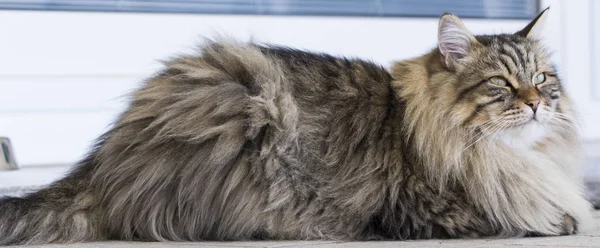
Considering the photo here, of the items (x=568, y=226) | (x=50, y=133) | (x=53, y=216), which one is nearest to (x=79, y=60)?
(x=50, y=133)

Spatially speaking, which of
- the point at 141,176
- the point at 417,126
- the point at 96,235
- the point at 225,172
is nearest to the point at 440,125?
the point at 417,126

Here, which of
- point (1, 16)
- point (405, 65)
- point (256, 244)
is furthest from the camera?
point (1, 16)

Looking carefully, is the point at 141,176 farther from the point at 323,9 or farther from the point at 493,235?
the point at 323,9

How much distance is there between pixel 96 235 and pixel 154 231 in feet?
0.47

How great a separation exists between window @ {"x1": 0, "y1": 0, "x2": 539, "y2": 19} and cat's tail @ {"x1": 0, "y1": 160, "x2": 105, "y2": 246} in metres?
1.12

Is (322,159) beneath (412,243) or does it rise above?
above

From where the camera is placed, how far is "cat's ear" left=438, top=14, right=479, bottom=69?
216cm

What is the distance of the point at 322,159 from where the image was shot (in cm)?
213

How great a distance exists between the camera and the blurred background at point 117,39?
305cm

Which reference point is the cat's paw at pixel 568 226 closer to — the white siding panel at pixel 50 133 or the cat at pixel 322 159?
the cat at pixel 322 159

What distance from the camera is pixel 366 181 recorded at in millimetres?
2107

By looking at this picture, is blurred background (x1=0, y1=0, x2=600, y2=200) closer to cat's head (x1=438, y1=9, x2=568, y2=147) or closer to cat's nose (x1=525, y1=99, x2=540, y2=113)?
cat's head (x1=438, y1=9, x2=568, y2=147)

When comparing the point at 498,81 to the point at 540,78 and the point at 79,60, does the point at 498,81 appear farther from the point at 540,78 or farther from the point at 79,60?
the point at 79,60

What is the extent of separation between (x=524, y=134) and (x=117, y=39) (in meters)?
1.59
